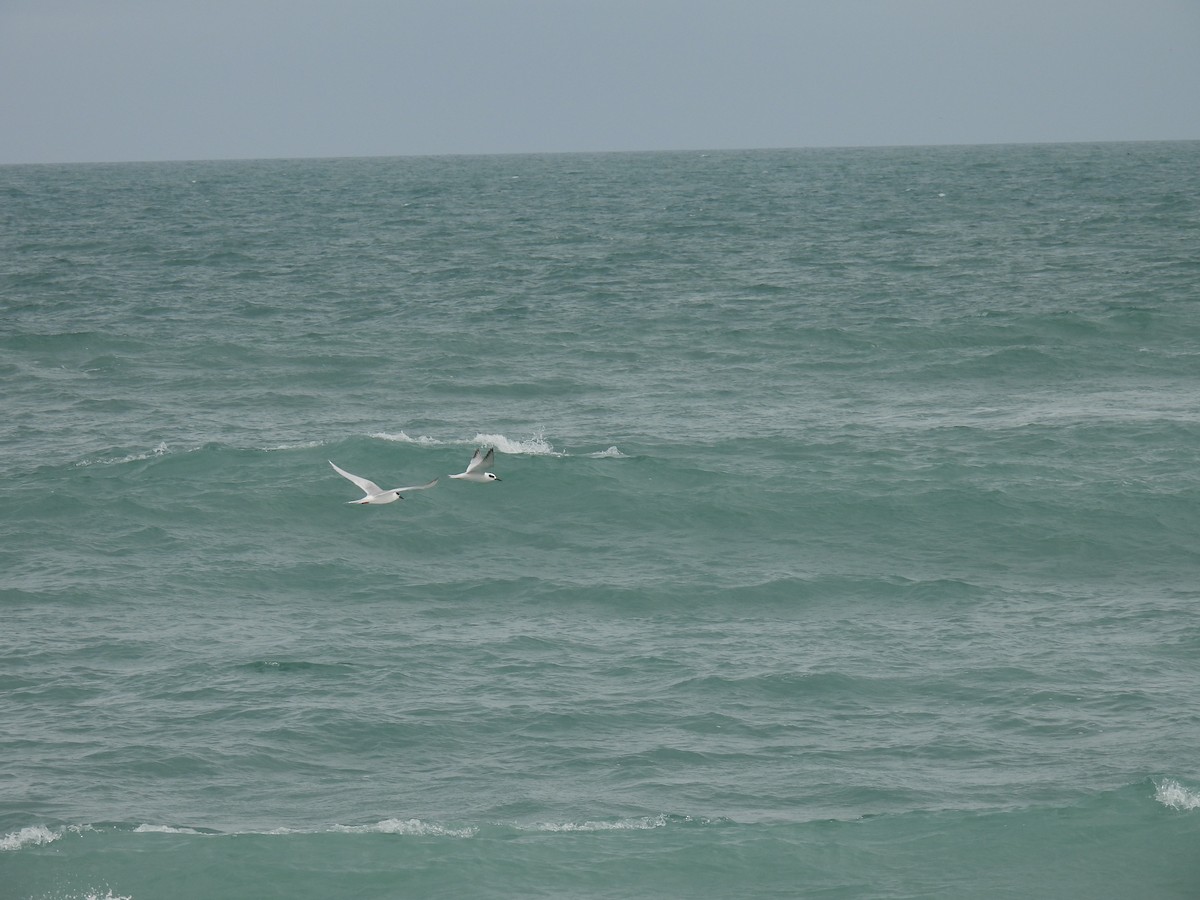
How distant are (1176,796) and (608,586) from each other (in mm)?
14448

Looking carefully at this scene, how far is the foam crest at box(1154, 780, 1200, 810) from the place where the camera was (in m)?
24.5

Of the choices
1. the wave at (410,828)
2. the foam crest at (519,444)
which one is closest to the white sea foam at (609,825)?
the wave at (410,828)

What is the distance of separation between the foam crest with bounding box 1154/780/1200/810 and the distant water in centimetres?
6

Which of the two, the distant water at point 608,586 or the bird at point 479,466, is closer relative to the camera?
the distant water at point 608,586

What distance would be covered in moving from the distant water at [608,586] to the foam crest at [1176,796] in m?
0.06

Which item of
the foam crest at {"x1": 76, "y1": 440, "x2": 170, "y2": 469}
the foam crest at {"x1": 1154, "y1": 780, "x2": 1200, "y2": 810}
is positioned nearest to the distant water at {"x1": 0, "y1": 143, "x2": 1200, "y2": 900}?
the foam crest at {"x1": 1154, "y1": 780, "x2": 1200, "y2": 810}

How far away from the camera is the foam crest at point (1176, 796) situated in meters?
24.5

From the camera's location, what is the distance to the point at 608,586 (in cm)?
3516

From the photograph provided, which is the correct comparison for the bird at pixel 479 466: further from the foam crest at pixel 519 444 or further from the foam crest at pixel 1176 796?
the foam crest at pixel 519 444

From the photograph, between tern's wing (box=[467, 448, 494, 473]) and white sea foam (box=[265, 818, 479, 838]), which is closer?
white sea foam (box=[265, 818, 479, 838])

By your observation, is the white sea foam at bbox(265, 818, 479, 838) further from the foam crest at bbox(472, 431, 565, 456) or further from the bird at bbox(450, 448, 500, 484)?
the foam crest at bbox(472, 431, 565, 456)

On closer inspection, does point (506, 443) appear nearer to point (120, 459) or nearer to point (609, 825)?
point (120, 459)

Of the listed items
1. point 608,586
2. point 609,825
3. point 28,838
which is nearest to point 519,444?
point 608,586

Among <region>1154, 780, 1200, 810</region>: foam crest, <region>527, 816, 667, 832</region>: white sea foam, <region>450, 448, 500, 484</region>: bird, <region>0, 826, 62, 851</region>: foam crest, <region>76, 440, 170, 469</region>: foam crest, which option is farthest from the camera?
<region>76, 440, 170, 469</region>: foam crest
